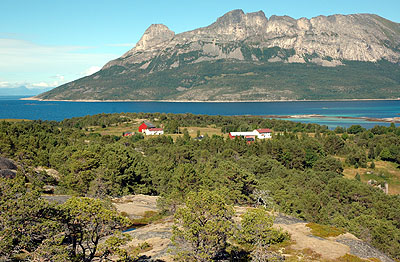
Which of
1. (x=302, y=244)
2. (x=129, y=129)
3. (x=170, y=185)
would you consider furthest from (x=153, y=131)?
(x=302, y=244)

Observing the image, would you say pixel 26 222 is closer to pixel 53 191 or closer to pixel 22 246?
pixel 22 246

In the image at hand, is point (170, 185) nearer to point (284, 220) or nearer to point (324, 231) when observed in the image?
point (284, 220)

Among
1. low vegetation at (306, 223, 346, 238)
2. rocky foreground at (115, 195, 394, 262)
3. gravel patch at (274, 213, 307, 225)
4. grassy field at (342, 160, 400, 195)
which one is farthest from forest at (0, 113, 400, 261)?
low vegetation at (306, 223, 346, 238)

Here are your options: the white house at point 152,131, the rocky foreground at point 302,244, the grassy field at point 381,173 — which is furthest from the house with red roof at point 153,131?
the rocky foreground at point 302,244

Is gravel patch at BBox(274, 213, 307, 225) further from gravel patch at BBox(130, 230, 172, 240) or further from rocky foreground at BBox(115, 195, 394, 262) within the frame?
gravel patch at BBox(130, 230, 172, 240)

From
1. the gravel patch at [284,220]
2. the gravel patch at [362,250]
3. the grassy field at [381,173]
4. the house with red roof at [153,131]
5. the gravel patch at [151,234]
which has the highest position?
the house with red roof at [153,131]

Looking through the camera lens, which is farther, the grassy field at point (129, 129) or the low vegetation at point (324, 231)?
the grassy field at point (129, 129)

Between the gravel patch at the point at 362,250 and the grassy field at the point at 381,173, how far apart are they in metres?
58.3

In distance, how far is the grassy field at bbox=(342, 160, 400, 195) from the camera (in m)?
90.4

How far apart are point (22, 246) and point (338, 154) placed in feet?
367

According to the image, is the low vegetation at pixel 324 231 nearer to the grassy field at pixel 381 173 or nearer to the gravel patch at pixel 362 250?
the gravel patch at pixel 362 250

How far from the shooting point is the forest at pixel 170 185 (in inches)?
806

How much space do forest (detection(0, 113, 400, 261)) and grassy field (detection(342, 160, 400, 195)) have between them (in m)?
2.38

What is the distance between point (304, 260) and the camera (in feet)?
100
